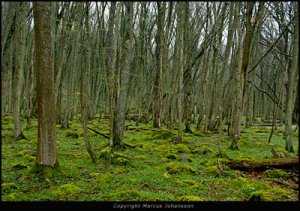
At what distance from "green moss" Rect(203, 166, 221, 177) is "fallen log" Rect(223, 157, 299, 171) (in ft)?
2.03

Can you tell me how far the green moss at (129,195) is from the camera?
20.7 feet

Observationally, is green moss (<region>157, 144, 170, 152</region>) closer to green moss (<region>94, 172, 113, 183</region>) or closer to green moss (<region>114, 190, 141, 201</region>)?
green moss (<region>94, 172, 113, 183</region>)

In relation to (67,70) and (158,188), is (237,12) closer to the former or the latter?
(158,188)

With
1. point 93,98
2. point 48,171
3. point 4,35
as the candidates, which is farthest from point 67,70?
point 48,171

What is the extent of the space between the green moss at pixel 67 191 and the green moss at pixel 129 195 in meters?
0.85

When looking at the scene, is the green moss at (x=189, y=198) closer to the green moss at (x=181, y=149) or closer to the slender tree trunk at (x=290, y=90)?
the green moss at (x=181, y=149)

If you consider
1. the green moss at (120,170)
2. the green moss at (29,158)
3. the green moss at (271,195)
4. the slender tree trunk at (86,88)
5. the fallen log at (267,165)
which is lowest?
the green moss at (120,170)

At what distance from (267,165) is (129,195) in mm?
4388

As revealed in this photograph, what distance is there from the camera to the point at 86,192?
6.72 m

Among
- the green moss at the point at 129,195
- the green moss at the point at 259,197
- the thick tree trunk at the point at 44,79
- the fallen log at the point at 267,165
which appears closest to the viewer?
the green moss at the point at 259,197

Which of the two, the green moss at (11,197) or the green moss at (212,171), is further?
the green moss at (212,171)

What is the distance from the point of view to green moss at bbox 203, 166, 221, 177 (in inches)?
339

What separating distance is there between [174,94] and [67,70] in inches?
353

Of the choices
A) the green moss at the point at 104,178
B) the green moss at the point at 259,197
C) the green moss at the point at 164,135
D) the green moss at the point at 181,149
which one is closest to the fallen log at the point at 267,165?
the green moss at the point at 259,197
